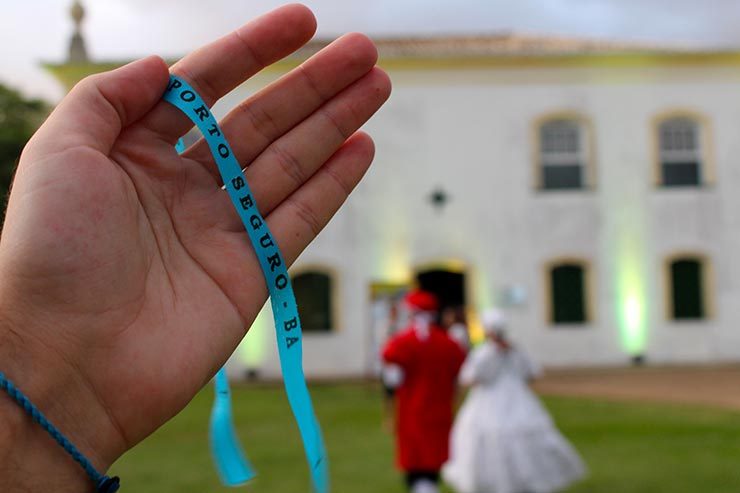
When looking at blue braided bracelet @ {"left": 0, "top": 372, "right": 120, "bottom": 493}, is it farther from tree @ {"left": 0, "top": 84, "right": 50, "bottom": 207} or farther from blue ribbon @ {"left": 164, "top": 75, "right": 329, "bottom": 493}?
tree @ {"left": 0, "top": 84, "right": 50, "bottom": 207}

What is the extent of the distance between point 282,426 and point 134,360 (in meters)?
11.2

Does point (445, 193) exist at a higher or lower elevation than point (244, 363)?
higher

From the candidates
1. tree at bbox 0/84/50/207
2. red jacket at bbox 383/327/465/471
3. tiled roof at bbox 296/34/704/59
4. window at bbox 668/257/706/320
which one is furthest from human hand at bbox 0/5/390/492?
tree at bbox 0/84/50/207

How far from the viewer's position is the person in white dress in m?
7.71

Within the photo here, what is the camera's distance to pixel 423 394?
741 cm

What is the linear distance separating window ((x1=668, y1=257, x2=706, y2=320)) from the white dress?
1467cm

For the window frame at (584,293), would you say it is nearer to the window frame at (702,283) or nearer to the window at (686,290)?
the window frame at (702,283)

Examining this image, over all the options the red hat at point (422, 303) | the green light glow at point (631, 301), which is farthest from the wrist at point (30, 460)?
the green light glow at point (631, 301)

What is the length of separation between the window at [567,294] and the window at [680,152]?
3.13m

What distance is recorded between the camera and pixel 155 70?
6.26 feet

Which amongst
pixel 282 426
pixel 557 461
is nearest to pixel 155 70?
pixel 557 461

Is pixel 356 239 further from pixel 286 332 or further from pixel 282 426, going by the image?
pixel 286 332

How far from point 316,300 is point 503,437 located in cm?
1389

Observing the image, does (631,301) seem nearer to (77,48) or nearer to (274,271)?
(77,48)
